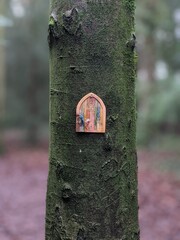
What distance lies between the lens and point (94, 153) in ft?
6.00

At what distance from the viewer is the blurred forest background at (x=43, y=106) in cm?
761

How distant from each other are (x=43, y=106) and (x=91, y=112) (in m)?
15.1

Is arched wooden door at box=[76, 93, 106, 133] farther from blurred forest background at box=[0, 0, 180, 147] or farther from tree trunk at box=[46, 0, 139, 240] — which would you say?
blurred forest background at box=[0, 0, 180, 147]

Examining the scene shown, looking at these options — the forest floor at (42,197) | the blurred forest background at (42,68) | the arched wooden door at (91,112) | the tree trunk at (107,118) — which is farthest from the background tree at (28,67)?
the arched wooden door at (91,112)

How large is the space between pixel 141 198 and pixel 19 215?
83.1 inches

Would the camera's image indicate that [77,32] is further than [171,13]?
No

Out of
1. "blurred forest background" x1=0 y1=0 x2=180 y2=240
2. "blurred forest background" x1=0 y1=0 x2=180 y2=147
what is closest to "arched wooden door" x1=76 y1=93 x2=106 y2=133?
"blurred forest background" x1=0 y1=0 x2=180 y2=240

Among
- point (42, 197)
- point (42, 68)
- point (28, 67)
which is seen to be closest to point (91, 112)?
point (42, 197)

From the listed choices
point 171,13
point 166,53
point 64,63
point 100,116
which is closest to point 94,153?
point 100,116

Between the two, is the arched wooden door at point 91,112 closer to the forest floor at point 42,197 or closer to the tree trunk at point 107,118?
the tree trunk at point 107,118

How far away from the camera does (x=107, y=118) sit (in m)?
1.84

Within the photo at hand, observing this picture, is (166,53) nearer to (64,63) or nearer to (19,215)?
(19,215)

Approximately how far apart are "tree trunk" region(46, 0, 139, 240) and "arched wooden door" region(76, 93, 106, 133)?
2 centimetres

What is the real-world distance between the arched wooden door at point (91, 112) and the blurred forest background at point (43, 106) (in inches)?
176
